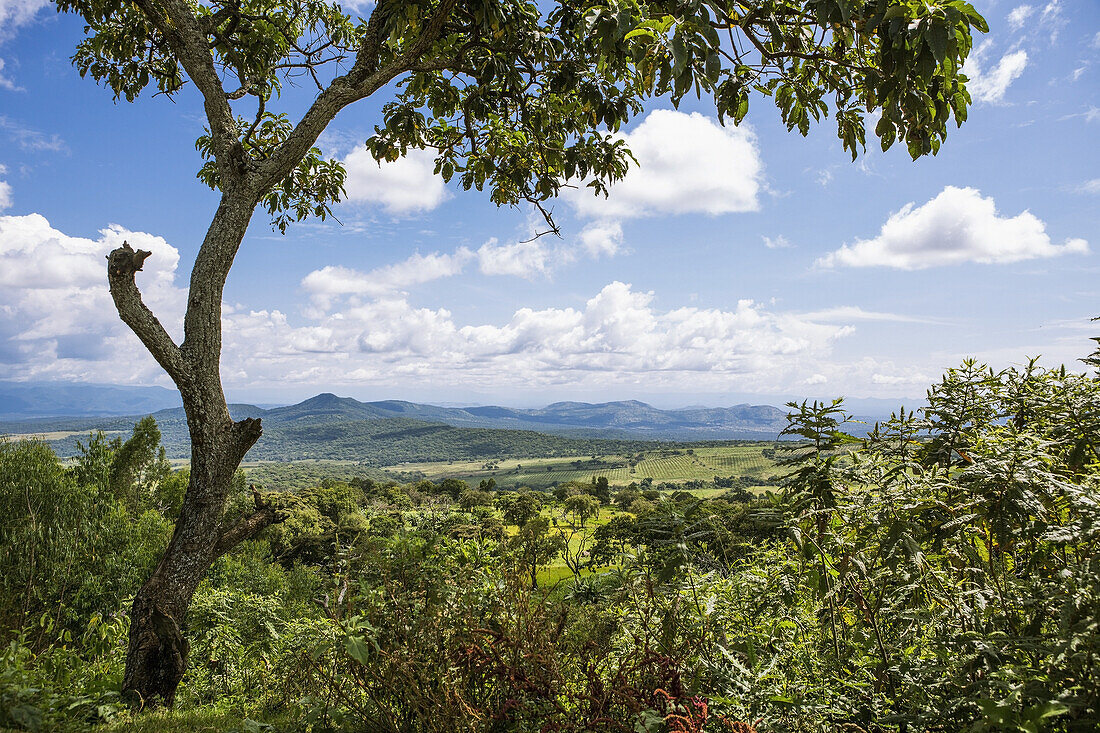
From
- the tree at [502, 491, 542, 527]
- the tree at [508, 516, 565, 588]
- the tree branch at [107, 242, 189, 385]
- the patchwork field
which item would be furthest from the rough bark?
the patchwork field

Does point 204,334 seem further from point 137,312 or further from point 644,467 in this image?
point 644,467

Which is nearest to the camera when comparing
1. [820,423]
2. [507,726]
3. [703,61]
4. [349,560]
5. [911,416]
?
[820,423]

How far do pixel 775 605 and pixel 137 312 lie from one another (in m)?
4.67

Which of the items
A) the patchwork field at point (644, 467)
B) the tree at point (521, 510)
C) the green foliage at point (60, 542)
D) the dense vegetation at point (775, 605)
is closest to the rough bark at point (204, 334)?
the dense vegetation at point (775, 605)

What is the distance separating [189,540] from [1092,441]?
5.32 metres

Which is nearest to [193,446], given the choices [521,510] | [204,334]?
[204,334]

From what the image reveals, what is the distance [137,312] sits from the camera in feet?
12.7

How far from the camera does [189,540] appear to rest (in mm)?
3953

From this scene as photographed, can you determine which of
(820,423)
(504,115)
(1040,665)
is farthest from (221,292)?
(1040,665)

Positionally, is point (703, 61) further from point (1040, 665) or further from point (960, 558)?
point (1040, 665)

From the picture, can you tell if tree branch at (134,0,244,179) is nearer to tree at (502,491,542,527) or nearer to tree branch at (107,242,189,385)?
tree branch at (107,242,189,385)

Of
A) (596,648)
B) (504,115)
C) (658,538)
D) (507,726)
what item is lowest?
(507,726)

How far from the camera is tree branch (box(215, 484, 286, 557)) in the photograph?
14.1 feet

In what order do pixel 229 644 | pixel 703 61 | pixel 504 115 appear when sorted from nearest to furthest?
pixel 703 61 → pixel 504 115 → pixel 229 644
